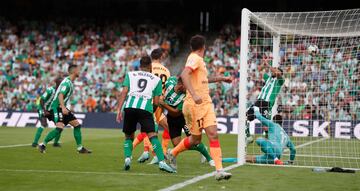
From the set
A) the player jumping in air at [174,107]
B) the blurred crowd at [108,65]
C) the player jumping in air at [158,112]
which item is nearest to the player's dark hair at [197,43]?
the player jumping in air at [174,107]

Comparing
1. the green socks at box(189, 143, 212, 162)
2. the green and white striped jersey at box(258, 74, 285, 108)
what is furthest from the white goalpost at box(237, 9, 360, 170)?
the green socks at box(189, 143, 212, 162)

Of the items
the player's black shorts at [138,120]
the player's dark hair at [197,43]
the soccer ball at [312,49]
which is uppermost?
the soccer ball at [312,49]

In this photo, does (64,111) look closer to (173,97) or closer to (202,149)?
(173,97)

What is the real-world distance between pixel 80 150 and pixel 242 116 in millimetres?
4451

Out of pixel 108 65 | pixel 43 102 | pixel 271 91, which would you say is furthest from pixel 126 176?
pixel 108 65

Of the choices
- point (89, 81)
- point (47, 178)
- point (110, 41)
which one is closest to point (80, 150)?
point (47, 178)

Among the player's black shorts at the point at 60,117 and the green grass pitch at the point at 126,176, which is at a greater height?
the player's black shorts at the point at 60,117

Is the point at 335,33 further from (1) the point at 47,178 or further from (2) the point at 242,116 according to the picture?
(1) the point at 47,178

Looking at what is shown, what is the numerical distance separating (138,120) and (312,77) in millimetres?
11499

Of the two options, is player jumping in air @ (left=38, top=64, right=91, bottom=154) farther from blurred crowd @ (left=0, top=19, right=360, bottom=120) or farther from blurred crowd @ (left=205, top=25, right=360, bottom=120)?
blurred crowd @ (left=0, top=19, right=360, bottom=120)

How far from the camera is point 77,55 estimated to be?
3697 cm

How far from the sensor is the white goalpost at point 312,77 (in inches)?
568

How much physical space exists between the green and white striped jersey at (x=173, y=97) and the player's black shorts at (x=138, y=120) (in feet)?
3.99

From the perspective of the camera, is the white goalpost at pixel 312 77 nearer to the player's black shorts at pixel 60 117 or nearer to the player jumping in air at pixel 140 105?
the player jumping in air at pixel 140 105
